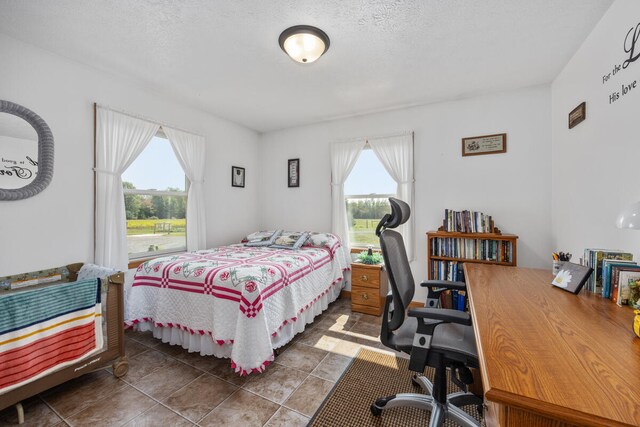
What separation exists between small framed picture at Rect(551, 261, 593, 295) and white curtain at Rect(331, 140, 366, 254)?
244cm

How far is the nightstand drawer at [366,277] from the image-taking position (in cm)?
319

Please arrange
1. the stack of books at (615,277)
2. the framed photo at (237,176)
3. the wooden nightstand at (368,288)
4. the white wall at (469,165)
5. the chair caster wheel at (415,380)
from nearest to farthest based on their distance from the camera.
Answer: the stack of books at (615,277), the chair caster wheel at (415,380), the white wall at (469,165), the wooden nightstand at (368,288), the framed photo at (237,176)

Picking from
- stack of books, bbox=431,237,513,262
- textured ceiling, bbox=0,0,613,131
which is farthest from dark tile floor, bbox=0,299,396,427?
textured ceiling, bbox=0,0,613,131

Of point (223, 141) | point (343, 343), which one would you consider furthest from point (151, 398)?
point (223, 141)

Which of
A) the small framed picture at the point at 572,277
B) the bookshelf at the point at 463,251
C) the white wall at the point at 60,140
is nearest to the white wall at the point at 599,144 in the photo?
the small framed picture at the point at 572,277

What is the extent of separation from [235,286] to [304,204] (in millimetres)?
2303

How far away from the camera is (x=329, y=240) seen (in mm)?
3525

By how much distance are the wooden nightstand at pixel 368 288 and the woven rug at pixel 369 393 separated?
853mm

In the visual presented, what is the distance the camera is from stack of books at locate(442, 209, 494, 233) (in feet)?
9.55

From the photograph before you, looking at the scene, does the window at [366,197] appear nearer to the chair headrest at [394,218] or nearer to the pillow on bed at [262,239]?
the pillow on bed at [262,239]

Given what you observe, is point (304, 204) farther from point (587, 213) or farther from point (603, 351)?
point (603, 351)

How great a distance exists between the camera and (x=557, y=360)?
837mm

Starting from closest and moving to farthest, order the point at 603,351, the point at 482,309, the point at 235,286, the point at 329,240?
the point at 603,351 → the point at 482,309 → the point at 235,286 → the point at 329,240

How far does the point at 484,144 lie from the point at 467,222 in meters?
0.95
